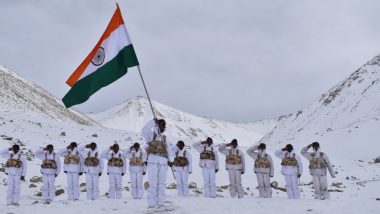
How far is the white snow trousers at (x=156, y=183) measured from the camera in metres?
13.1

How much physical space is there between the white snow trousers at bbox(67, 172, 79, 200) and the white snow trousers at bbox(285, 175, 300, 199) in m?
7.60

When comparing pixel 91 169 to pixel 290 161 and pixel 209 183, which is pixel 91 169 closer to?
pixel 209 183

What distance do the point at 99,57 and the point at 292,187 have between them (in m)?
8.12

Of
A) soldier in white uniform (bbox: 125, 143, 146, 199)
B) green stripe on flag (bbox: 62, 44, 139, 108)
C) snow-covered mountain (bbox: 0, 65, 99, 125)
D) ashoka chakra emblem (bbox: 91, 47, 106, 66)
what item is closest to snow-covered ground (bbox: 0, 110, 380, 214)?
soldier in white uniform (bbox: 125, 143, 146, 199)

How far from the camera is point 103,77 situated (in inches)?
564

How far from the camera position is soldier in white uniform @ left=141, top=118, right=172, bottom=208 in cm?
1312

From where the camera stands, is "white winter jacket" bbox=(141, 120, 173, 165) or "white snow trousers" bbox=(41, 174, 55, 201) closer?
"white winter jacket" bbox=(141, 120, 173, 165)

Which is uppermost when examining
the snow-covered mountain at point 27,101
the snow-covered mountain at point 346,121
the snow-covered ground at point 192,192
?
the snow-covered mountain at point 27,101

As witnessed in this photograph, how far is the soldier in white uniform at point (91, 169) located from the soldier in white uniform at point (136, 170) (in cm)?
126

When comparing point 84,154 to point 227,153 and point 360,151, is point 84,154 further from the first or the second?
point 360,151

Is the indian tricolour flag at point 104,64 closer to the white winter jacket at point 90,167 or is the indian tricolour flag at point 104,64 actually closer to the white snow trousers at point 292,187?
the white winter jacket at point 90,167

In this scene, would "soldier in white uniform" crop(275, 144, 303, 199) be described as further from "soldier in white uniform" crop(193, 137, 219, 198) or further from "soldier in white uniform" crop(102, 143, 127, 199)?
"soldier in white uniform" crop(102, 143, 127, 199)

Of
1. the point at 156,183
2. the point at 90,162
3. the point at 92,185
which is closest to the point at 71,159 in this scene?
the point at 90,162

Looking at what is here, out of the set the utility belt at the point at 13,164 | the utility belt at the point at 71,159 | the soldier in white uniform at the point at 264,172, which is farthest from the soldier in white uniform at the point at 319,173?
the utility belt at the point at 13,164
